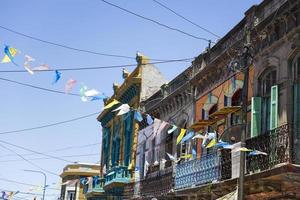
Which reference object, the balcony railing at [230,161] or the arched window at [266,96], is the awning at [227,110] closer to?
the arched window at [266,96]

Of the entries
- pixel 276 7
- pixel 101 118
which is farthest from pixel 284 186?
pixel 101 118

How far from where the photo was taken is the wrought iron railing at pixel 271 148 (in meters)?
12.1

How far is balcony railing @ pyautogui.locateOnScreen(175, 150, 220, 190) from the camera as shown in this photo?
15.4m

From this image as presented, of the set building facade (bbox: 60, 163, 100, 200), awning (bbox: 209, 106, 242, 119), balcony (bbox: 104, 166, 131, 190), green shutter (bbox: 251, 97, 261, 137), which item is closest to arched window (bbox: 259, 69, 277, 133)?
green shutter (bbox: 251, 97, 261, 137)

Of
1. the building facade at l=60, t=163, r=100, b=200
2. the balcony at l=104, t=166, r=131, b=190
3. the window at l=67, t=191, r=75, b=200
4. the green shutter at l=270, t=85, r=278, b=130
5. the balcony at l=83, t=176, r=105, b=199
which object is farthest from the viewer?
the window at l=67, t=191, r=75, b=200

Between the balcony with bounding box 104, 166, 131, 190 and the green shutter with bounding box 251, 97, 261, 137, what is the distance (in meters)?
11.2

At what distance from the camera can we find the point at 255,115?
47.2 feet

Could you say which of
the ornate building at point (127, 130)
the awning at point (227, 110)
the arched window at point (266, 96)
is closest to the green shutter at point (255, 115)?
the arched window at point (266, 96)

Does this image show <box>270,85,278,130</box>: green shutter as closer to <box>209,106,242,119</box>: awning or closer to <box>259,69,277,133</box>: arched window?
<box>259,69,277,133</box>: arched window

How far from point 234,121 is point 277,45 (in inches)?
114

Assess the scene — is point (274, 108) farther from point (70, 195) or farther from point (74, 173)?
point (70, 195)

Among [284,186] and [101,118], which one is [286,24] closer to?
[284,186]

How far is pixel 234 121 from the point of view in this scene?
16094 millimetres

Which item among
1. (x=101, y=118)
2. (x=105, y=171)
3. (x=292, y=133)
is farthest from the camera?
(x=101, y=118)
